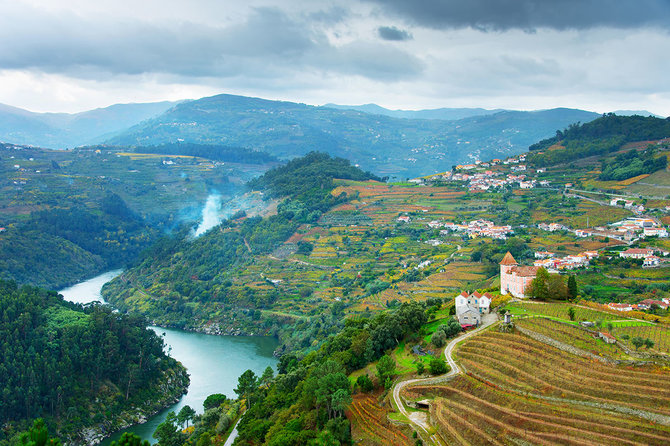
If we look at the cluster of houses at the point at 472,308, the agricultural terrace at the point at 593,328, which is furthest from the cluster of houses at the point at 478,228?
the agricultural terrace at the point at 593,328

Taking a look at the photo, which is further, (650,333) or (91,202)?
(91,202)

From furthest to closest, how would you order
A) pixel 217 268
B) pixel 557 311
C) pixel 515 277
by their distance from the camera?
pixel 217 268, pixel 515 277, pixel 557 311

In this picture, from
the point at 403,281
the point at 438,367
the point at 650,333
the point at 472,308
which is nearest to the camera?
the point at 650,333

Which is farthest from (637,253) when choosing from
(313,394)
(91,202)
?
(91,202)

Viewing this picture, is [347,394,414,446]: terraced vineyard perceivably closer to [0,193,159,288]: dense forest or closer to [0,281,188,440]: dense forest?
[0,281,188,440]: dense forest

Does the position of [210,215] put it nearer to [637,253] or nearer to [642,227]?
[642,227]

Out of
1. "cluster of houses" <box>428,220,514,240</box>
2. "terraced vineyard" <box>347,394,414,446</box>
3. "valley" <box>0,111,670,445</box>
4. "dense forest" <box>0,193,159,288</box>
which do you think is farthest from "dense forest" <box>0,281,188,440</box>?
"cluster of houses" <box>428,220,514,240</box>

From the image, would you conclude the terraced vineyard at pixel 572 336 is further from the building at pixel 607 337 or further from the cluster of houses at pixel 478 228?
the cluster of houses at pixel 478 228
